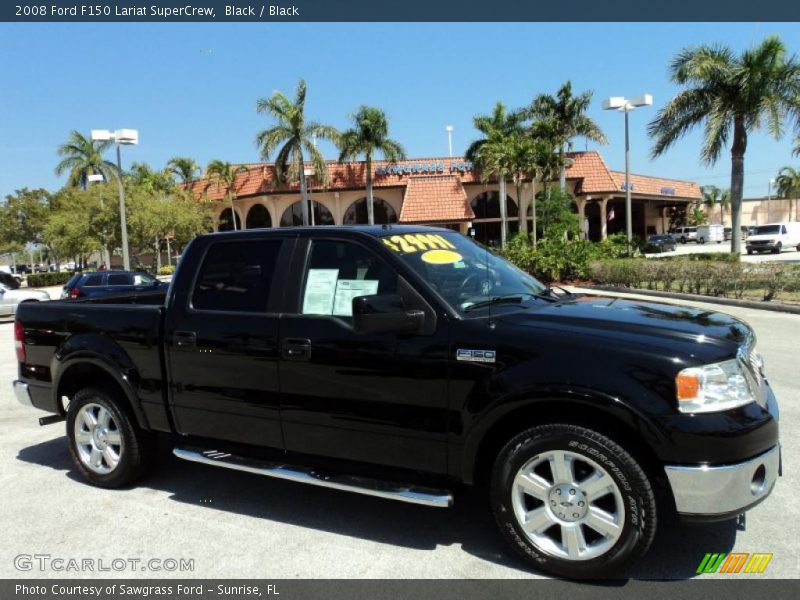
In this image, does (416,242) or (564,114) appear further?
(564,114)

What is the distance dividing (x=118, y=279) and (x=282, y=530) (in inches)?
686

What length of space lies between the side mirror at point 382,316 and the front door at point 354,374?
11 cm

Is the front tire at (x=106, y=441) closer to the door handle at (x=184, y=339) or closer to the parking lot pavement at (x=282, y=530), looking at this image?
the parking lot pavement at (x=282, y=530)

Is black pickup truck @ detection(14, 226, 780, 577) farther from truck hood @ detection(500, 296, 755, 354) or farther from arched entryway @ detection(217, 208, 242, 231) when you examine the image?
arched entryway @ detection(217, 208, 242, 231)

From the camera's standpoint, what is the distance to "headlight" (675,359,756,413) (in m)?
2.89

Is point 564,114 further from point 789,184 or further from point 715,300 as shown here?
point 789,184

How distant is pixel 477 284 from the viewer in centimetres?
388

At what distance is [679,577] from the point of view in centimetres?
319

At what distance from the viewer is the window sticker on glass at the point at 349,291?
375 centimetres

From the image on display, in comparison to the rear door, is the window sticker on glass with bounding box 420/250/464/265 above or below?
above

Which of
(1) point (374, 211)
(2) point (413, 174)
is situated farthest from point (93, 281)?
(1) point (374, 211)

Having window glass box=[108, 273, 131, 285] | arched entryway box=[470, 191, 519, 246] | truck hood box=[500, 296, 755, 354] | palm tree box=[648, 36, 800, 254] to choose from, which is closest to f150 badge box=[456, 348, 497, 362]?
truck hood box=[500, 296, 755, 354]

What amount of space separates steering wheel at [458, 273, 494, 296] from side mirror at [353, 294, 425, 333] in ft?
1.56

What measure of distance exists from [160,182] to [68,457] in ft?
157
